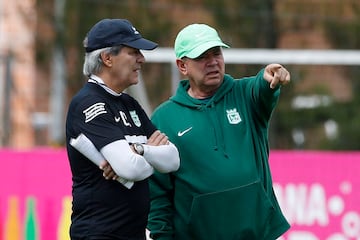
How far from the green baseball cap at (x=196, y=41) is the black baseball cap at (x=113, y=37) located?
40cm

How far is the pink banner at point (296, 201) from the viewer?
936 cm

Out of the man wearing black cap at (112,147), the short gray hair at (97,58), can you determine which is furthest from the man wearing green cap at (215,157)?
the short gray hair at (97,58)

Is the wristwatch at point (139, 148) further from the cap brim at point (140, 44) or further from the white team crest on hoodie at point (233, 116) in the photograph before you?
the white team crest on hoodie at point (233, 116)

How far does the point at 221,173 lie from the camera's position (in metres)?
5.63

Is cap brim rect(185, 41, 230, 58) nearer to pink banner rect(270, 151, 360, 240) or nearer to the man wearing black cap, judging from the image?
the man wearing black cap

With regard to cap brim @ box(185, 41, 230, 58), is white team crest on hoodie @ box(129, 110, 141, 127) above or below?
below

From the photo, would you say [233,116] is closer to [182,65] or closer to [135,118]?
[182,65]

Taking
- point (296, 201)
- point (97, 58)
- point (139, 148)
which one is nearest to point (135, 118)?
point (139, 148)

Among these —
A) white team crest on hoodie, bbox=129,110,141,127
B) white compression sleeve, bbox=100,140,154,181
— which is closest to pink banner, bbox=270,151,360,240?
white team crest on hoodie, bbox=129,110,141,127

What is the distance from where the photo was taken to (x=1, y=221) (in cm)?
945

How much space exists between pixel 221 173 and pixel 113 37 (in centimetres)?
93

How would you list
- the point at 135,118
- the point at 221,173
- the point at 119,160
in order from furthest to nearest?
the point at 221,173
the point at 135,118
the point at 119,160

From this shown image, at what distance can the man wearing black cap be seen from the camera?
5.14 m

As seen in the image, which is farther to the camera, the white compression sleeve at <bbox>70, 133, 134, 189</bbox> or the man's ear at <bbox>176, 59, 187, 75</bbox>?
the man's ear at <bbox>176, 59, 187, 75</bbox>
